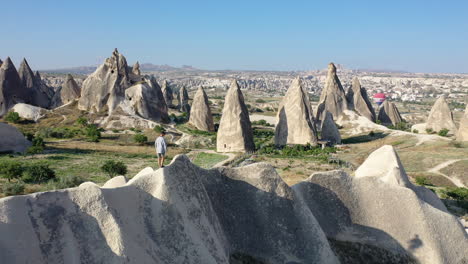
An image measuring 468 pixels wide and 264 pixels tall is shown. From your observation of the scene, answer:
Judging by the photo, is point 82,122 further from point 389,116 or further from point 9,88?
point 389,116

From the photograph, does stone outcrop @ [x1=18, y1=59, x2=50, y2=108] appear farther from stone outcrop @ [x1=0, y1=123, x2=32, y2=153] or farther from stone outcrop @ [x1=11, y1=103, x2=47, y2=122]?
stone outcrop @ [x1=0, y1=123, x2=32, y2=153]

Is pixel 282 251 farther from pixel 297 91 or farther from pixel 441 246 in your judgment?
pixel 297 91

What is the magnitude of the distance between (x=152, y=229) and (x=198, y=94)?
119ft

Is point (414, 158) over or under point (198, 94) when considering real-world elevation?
under

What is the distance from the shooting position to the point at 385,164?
39.5 ft

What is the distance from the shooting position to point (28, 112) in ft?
136

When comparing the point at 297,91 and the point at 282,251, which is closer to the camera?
the point at 282,251

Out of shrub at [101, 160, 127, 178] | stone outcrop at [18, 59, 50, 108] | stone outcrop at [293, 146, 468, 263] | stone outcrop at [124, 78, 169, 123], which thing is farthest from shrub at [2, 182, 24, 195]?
stone outcrop at [18, 59, 50, 108]

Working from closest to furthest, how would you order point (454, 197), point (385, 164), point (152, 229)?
1. point (152, 229)
2. point (385, 164)
3. point (454, 197)

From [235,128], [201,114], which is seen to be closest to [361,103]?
[201,114]

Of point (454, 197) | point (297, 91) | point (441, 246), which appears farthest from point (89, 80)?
point (441, 246)

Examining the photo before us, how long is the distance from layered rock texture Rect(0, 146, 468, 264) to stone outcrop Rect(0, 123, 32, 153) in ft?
68.5

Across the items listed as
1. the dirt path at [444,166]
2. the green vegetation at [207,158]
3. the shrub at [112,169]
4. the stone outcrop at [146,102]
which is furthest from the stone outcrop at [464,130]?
the stone outcrop at [146,102]

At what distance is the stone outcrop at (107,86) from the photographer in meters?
42.7
